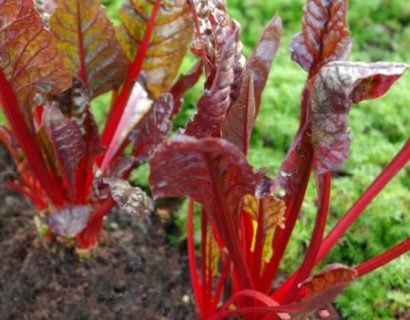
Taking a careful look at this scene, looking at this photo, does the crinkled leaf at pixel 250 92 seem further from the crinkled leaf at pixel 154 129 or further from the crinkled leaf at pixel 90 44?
the crinkled leaf at pixel 90 44

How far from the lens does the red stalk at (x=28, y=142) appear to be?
1203 mm

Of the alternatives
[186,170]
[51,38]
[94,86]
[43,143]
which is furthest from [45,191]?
[186,170]

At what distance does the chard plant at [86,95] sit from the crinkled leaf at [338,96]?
1.14 ft

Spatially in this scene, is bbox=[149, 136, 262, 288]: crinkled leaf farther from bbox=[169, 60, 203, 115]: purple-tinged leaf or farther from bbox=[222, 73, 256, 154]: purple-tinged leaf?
bbox=[169, 60, 203, 115]: purple-tinged leaf

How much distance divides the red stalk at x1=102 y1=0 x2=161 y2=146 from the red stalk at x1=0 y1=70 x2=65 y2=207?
164 mm

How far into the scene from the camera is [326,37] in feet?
3.57

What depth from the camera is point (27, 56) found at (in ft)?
3.76

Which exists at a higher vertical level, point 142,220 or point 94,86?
point 94,86

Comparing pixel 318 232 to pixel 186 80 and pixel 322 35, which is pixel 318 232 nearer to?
pixel 322 35

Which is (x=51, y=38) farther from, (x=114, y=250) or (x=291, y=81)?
(x=291, y=81)

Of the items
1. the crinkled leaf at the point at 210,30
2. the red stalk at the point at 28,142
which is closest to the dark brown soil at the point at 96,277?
the red stalk at the point at 28,142

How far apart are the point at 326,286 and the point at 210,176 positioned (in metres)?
0.23

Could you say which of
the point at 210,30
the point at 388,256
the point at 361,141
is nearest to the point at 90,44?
the point at 210,30

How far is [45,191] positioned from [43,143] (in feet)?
0.37
